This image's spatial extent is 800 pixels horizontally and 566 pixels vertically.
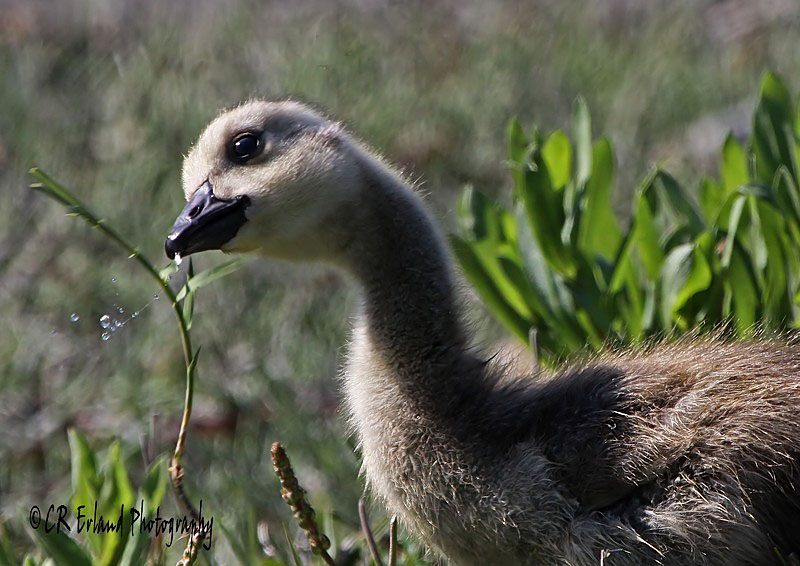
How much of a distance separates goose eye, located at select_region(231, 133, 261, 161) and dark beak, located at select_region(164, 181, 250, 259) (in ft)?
Answer: 0.43

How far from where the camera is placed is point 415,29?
8758 millimetres

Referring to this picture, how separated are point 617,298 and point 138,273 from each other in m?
2.61

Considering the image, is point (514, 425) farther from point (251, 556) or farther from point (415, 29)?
point (415, 29)

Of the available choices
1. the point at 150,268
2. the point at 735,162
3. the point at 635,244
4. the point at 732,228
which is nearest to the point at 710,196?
the point at 735,162

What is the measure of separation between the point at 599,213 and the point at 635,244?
16 centimetres

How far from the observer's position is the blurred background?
15.3 feet

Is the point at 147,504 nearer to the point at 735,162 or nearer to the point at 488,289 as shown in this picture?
the point at 488,289

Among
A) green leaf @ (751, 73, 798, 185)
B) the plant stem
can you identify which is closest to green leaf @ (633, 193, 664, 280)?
green leaf @ (751, 73, 798, 185)

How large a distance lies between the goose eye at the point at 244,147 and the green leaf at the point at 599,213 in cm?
103

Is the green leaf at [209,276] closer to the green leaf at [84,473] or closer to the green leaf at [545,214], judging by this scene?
the green leaf at [84,473]

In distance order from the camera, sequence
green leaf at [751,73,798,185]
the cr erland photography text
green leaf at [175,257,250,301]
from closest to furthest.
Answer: green leaf at [175,257,250,301]
the cr erland photography text
green leaf at [751,73,798,185]

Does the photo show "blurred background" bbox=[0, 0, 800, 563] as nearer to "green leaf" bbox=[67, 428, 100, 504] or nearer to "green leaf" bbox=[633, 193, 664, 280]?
"green leaf" bbox=[633, 193, 664, 280]

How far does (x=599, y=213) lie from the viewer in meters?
4.08

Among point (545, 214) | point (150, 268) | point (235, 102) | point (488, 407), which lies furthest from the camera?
point (235, 102)
